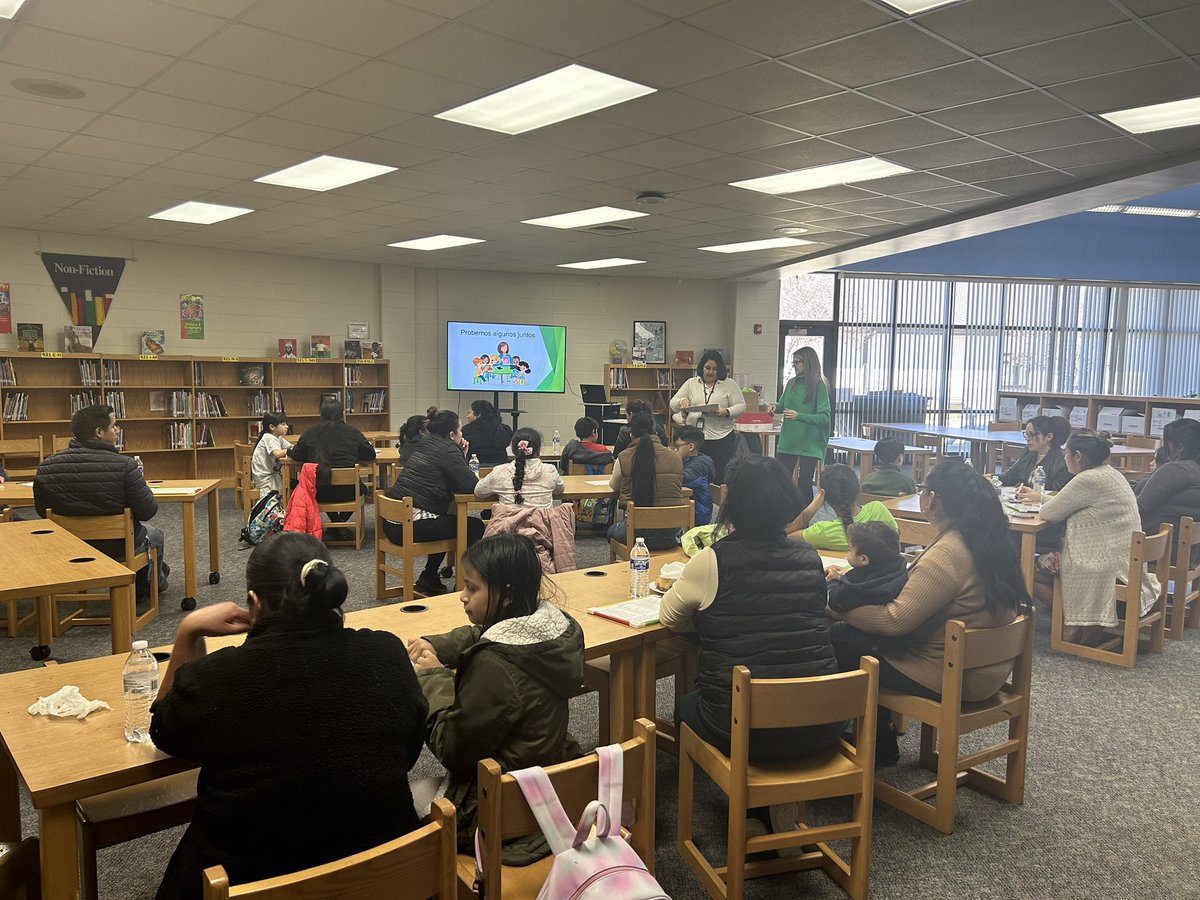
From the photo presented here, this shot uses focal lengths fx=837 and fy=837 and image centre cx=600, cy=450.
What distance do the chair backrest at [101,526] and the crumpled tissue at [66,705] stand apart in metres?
2.83

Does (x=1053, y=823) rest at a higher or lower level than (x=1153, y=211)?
lower

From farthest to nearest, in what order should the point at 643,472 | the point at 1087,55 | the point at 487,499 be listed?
the point at 643,472 → the point at 487,499 → the point at 1087,55

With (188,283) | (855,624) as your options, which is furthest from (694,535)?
(188,283)

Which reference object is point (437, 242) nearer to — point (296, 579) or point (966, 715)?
point (966, 715)

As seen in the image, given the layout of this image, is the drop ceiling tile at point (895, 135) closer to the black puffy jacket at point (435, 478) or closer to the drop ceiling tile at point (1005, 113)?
the drop ceiling tile at point (1005, 113)

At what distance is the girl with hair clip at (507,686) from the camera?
75.2 inches

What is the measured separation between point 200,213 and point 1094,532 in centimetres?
754

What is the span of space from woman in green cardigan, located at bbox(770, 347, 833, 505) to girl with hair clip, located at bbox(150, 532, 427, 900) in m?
5.96

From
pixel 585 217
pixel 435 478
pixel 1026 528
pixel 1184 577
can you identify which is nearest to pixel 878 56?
pixel 1026 528

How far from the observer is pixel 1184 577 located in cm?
495

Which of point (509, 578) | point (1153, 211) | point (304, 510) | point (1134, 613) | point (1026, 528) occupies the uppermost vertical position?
point (1153, 211)

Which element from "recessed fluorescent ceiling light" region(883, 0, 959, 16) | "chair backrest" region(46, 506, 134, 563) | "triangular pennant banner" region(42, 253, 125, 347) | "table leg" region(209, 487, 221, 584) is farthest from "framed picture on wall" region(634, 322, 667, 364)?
"recessed fluorescent ceiling light" region(883, 0, 959, 16)

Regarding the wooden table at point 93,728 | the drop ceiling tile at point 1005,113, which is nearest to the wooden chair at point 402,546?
the wooden table at point 93,728

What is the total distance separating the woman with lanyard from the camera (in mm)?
7965
